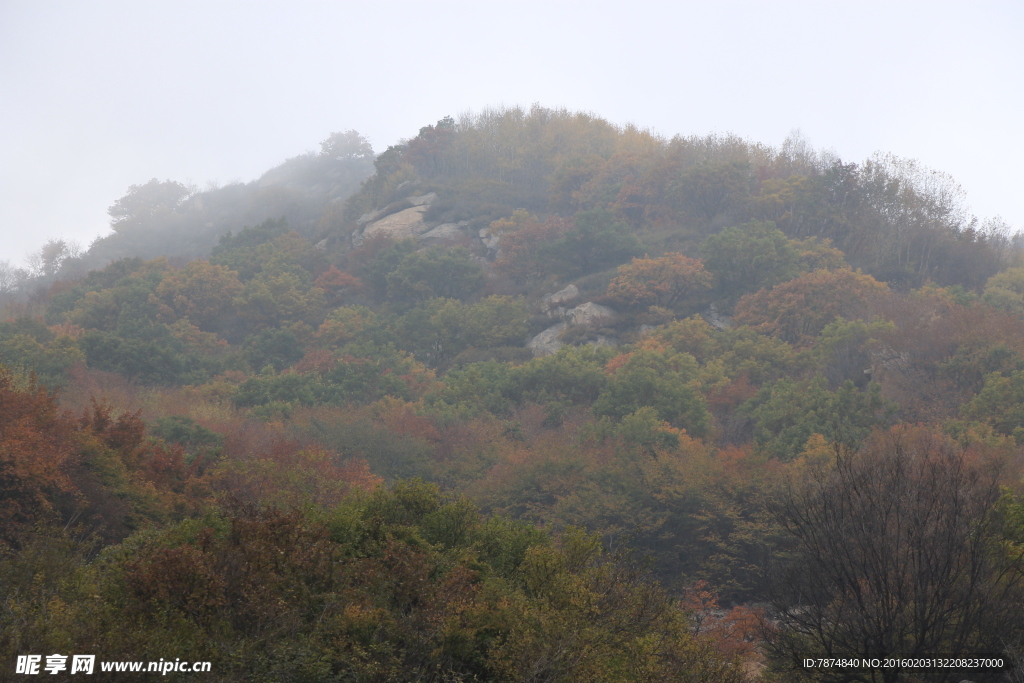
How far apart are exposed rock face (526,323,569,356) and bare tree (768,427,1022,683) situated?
28.3m

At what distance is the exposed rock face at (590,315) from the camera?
138ft

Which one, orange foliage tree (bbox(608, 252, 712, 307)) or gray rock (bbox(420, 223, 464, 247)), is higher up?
gray rock (bbox(420, 223, 464, 247))

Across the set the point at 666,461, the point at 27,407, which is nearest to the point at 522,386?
the point at 666,461

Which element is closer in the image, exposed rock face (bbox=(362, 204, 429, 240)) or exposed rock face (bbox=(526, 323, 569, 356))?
exposed rock face (bbox=(526, 323, 569, 356))

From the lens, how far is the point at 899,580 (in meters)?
11.0

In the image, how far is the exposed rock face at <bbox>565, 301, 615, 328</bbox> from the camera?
4200cm

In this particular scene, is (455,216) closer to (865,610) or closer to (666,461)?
(666,461)

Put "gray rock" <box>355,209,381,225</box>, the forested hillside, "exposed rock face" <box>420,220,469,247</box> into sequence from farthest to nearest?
"gray rock" <box>355,209,381,225</box>
"exposed rock face" <box>420,220,469,247</box>
the forested hillside

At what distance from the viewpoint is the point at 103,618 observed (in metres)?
8.62

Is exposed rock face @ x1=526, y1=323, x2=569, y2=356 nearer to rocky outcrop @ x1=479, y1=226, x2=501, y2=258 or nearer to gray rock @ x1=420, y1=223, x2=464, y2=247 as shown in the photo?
rocky outcrop @ x1=479, y1=226, x2=501, y2=258

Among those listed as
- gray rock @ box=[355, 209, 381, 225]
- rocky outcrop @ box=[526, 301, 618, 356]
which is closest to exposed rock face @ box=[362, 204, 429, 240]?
Result: gray rock @ box=[355, 209, 381, 225]

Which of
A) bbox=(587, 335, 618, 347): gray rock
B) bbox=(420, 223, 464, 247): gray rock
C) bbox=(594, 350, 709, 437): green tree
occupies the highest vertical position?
bbox=(420, 223, 464, 247): gray rock

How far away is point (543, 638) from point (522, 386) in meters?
23.8

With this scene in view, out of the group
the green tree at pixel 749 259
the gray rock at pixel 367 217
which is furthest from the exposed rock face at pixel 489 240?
the green tree at pixel 749 259
